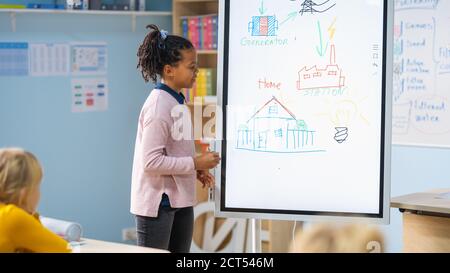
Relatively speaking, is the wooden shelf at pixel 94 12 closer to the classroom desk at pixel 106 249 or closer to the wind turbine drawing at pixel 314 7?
the wind turbine drawing at pixel 314 7

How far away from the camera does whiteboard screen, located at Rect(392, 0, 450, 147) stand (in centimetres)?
442

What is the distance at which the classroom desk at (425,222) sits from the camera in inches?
133

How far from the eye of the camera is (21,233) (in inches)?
91.0

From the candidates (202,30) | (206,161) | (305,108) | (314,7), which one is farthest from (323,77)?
(202,30)

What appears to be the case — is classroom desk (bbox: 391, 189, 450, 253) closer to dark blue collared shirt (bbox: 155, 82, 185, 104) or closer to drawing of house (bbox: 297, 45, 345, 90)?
drawing of house (bbox: 297, 45, 345, 90)

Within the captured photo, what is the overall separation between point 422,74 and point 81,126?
82.1 inches

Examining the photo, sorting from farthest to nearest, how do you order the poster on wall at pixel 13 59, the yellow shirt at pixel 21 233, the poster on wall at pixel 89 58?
the poster on wall at pixel 89 58 < the poster on wall at pixel 13 59 < the yellow shirt at pixel 21 233

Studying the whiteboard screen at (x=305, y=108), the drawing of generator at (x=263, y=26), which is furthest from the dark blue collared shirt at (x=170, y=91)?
the drawing of generator at (x=263, y=26)

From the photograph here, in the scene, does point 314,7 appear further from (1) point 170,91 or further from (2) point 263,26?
(1) point 170,91

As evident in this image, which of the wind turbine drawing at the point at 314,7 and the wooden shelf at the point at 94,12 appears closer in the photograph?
the wind turbine drawing at the point at 314,7

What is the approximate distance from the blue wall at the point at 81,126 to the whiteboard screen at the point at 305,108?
184cm

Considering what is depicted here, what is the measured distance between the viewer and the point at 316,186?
3.15 meters
